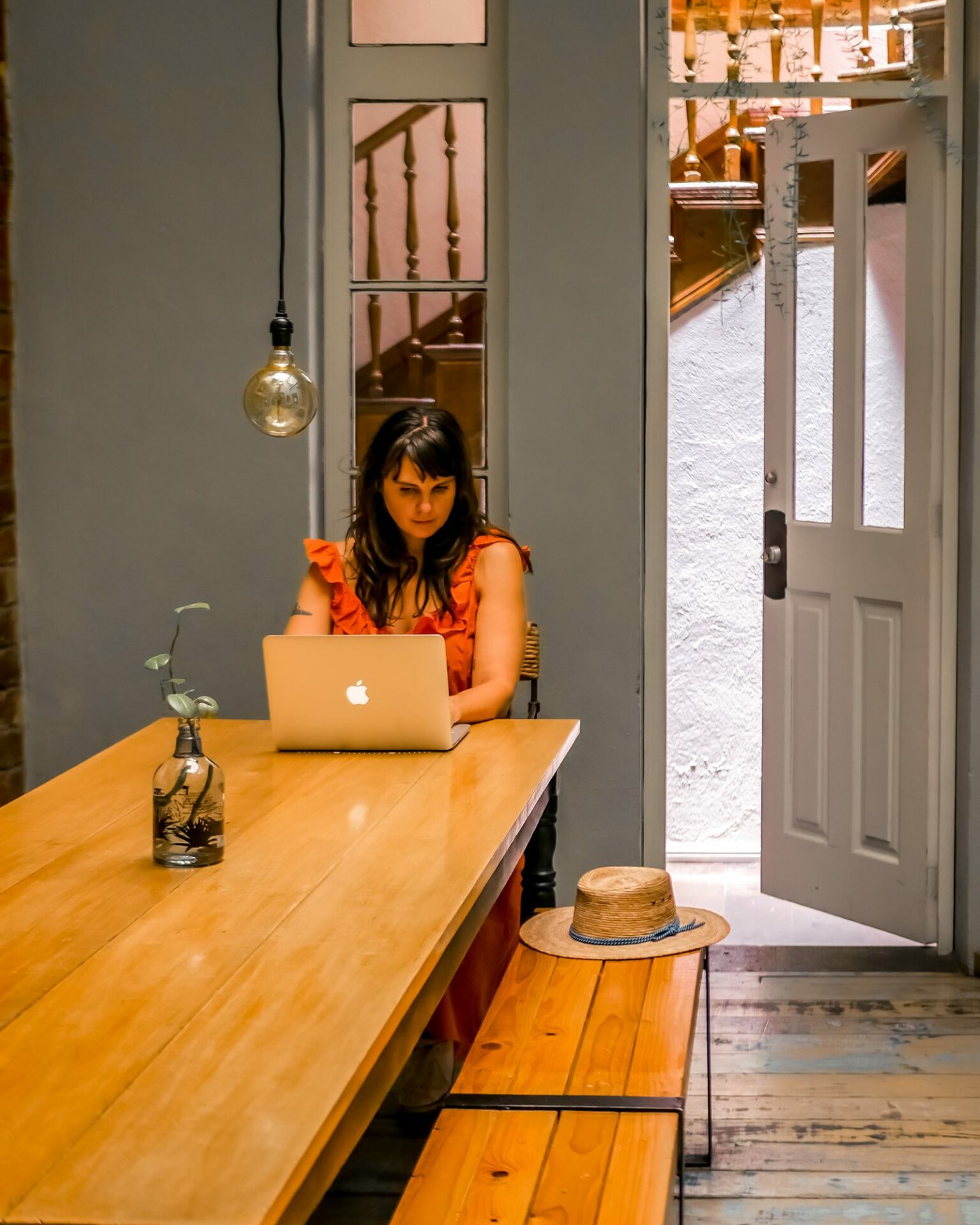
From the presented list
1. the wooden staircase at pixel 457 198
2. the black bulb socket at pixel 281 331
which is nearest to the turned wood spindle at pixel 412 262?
the wooden staircase at pixel 457 198

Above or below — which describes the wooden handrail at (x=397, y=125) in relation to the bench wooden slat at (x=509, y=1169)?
above

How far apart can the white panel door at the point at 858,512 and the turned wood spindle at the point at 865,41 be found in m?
0.15

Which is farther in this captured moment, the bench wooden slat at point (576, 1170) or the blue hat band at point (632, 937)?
the blue hat band at point (632, 937)

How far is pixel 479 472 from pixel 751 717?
7.10 feet

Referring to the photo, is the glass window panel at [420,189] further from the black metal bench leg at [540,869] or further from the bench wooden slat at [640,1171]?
the bench wooden slat at [640,1171]

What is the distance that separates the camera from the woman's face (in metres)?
3.17

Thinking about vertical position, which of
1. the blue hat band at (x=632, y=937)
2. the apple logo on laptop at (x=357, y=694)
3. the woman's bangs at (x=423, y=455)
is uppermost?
the woman's bangs at (x=423, y=455)

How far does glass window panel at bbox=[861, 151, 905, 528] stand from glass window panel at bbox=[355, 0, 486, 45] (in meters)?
1.17

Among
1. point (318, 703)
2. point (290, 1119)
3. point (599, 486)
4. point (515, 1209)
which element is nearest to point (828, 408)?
point (599, 486)

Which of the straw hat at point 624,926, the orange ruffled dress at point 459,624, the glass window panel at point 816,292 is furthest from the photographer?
the glass window panel at point 816,292

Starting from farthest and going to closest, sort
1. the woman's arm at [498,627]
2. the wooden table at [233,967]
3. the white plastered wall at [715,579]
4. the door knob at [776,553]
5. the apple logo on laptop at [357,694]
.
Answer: the white plastered wall at [715,579]
the door knob at [776,553]
the woman's arm at [498,627]
the apple logo on laptop at [357,694]
the wooden table at [233,967]

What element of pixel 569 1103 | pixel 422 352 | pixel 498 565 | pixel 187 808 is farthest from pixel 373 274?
pixel 569 1103

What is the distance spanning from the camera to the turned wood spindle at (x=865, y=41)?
395cm

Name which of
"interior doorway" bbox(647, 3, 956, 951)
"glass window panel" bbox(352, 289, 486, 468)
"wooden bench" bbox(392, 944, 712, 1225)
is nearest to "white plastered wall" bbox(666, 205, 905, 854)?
Answer: "interior doorway" bbox(647, 3, 956, 951)
